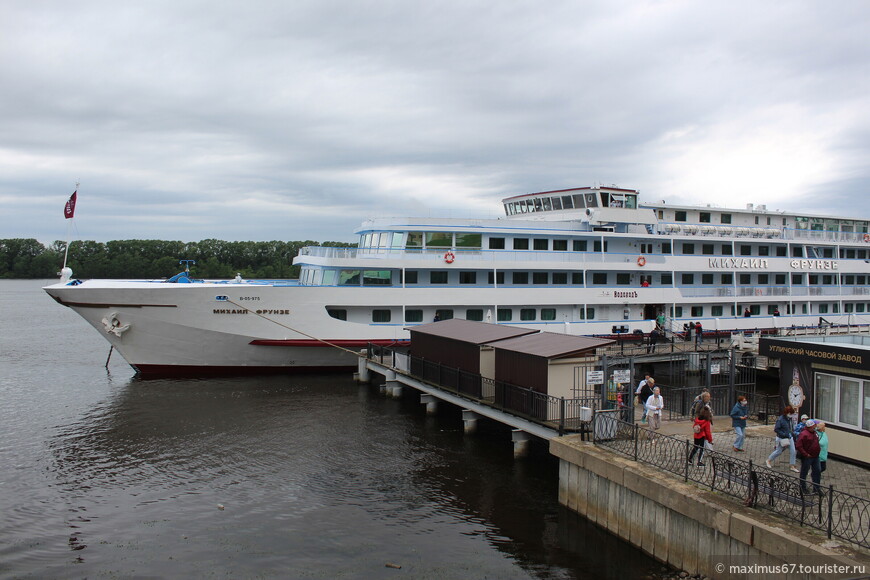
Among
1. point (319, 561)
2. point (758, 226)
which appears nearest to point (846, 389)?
point (319, 561)

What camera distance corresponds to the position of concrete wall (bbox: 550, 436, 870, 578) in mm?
9148

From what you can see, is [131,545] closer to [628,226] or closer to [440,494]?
[440,494]

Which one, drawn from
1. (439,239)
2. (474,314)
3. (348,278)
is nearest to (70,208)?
(348,278)

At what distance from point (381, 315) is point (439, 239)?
4.73 m

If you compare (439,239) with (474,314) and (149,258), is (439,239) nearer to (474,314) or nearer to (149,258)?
(474,314)

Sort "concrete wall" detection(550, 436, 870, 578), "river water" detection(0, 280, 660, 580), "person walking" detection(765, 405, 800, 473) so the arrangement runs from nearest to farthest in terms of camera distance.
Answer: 1. "concrete wall" detection(550, 436, 870, 578)
2. "river water" detection(0, 280, 660, 580)
3. "person walking" detection(765, 405, 800, 473)

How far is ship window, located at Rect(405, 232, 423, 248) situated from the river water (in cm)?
824

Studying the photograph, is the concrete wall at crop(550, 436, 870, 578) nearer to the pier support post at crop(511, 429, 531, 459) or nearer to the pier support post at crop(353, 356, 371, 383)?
the pier support post at crop(511, 429, 531, 459)

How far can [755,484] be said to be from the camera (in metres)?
10.1

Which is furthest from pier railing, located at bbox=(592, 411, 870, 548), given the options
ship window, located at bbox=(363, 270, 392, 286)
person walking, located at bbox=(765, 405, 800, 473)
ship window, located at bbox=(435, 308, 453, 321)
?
ship window, located at bbox=(363, 270, 392, 286)

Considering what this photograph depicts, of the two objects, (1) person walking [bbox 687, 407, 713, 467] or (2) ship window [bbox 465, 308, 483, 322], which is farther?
(2) ship window [bbox 465, 308, 483, 322]

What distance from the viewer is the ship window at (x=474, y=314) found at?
99.5ft

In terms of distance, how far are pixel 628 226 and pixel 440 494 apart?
23030 millimetres
